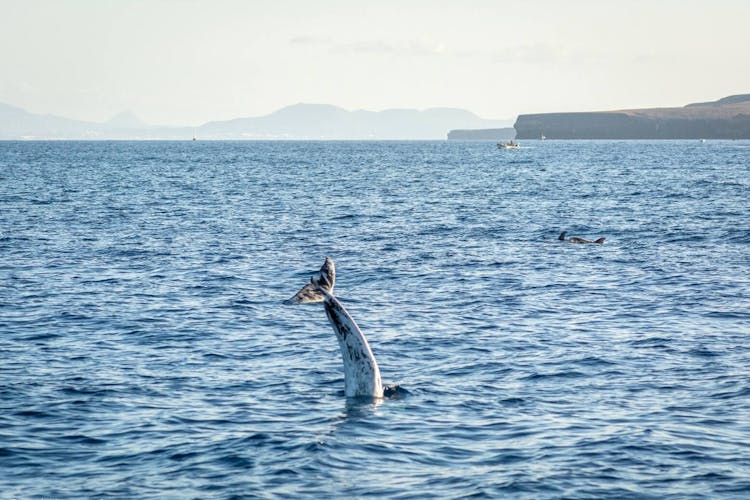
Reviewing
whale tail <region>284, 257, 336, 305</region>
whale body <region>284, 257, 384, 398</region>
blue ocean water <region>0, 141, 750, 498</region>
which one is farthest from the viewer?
whale body <region>284, 257, 384, 398</region>

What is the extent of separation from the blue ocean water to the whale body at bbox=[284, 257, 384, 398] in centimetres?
46

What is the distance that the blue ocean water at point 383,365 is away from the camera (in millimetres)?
13727

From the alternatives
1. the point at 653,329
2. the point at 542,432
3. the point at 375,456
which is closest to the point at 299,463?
the point at 375,456

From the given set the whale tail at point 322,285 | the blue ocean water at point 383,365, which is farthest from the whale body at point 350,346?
the blue ocean water at point 383,365

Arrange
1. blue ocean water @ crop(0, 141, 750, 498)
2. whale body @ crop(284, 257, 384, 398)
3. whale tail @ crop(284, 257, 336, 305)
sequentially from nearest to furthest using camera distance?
blue ocean water @ crop(0, 141, 750, 498)
whale tail @ crop(284, 257, 336, 305)
whale body @ crop(284, 257, 384, 398)

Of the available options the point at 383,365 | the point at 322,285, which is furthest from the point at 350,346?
the point at 383,365

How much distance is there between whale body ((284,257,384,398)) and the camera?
15314 millimetres

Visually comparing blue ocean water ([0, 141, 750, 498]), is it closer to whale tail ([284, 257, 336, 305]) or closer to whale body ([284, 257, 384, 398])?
whale body ([284, 257, 384, 398])

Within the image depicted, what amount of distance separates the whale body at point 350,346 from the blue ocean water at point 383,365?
46 centimetres

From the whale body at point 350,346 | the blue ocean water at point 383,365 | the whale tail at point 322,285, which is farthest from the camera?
the whale body at point 350,346

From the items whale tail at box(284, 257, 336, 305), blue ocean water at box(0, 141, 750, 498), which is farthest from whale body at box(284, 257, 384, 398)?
blue ocean water at box(0, 141, 750, 498)

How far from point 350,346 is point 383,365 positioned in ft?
12.0

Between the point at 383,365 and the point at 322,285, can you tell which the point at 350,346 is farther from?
the point at 383,365

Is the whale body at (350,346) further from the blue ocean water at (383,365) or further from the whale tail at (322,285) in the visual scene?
the blue ocean water at (383,365)
